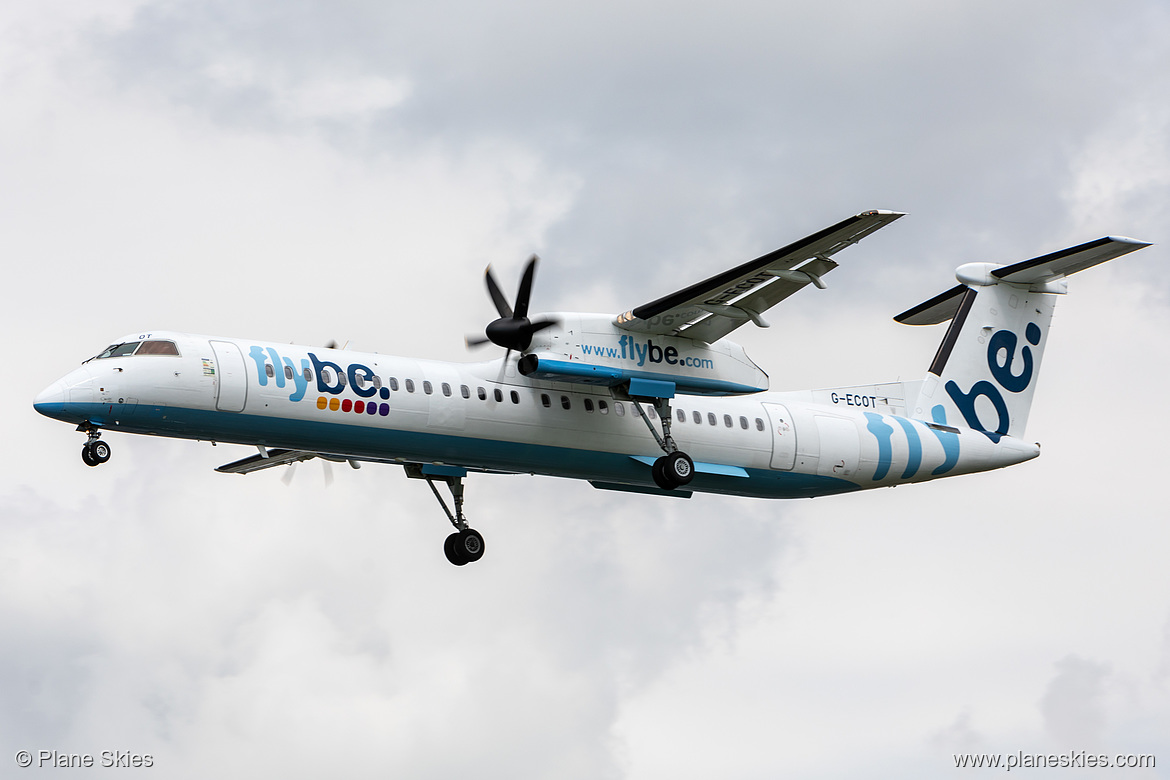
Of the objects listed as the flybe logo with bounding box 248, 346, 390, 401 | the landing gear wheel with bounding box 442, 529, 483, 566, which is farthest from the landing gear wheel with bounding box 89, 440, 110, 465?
the landing gear wheel with bounding box 442, 529, 483, 566

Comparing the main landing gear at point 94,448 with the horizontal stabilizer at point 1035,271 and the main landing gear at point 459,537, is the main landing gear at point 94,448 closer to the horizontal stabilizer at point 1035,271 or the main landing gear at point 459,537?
the main landing gear at point 459,537

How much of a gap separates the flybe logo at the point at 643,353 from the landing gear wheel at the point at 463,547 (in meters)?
4.56

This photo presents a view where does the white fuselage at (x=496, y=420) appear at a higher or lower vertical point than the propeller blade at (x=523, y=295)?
lower

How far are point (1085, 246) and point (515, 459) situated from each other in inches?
404

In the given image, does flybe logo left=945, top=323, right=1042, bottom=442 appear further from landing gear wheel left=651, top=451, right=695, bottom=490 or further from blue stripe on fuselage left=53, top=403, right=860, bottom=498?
landing gear wheel left=651, top=451, right=695, bottom=490

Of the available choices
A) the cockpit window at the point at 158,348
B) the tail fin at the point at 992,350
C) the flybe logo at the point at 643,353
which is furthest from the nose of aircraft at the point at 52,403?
the tail fin at the point at 992,350

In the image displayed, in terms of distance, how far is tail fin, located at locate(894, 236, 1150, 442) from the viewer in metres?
26.4

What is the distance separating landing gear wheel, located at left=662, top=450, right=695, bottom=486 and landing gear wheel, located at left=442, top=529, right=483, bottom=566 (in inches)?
156

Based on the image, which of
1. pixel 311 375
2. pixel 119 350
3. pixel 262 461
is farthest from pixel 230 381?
pixel 262 461

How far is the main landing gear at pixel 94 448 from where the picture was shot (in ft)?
→ 61.0

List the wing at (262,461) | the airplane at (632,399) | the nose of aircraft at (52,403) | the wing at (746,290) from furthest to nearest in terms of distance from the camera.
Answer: the wing at (262,461)
the wing at (746,290)
the airplane at (632,399)
the nose of aircraft at (52,403)

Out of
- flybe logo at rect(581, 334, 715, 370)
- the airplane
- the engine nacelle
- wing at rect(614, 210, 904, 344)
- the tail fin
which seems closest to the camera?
the airplane

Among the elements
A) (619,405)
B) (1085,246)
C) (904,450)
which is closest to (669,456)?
→ (619,405)

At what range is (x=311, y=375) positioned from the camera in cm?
2022
